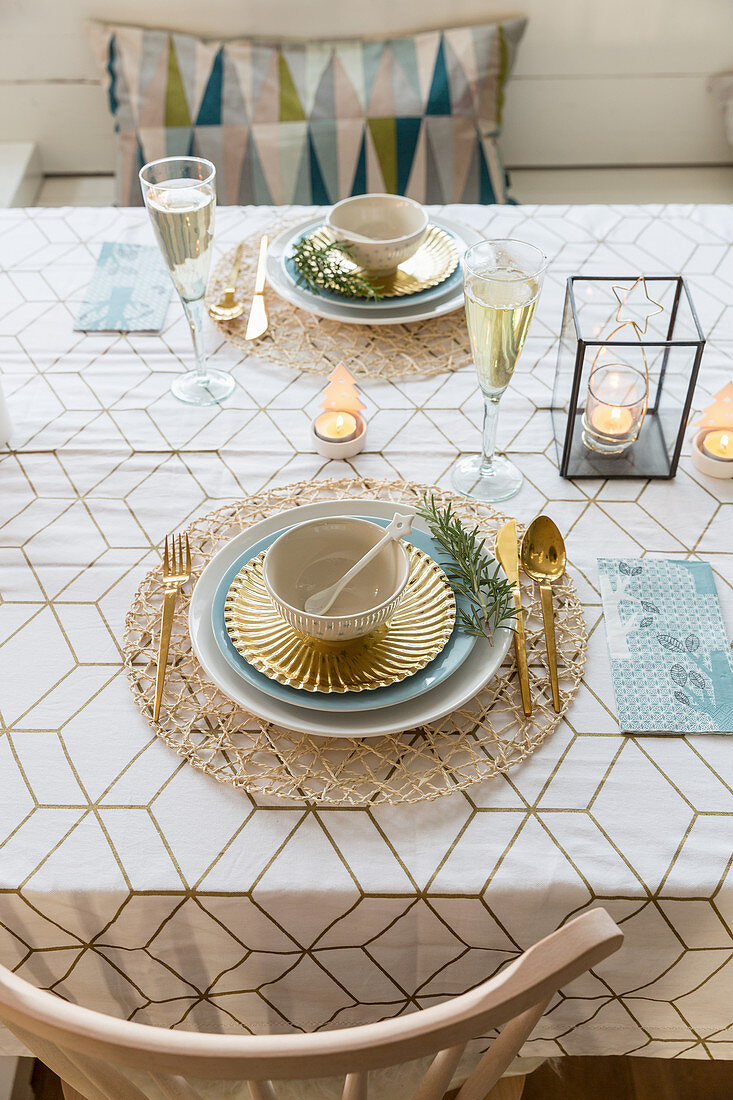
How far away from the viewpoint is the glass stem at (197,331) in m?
1.04

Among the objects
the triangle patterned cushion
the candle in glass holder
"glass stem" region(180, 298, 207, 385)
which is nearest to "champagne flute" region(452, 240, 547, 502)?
the candle in glass holder

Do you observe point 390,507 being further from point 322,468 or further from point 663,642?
point 663,642

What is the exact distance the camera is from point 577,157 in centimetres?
233

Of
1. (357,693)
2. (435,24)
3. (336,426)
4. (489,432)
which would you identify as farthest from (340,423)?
(435,24)

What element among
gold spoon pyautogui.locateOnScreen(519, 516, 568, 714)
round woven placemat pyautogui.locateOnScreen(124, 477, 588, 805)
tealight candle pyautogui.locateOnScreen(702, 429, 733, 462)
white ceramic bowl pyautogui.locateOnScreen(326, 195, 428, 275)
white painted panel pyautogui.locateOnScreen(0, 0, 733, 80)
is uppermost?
white painted panel pyautogui.locateOnScreen(0, 0, 733, 80)

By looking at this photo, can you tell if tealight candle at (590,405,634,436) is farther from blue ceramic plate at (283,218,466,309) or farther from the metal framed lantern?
blue ceramic plate at (283,218,466,309)

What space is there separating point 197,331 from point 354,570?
437 mm

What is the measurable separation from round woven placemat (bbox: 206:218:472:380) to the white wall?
125cm

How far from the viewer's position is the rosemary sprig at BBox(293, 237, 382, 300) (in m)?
1.14

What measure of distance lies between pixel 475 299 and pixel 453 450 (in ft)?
0.63

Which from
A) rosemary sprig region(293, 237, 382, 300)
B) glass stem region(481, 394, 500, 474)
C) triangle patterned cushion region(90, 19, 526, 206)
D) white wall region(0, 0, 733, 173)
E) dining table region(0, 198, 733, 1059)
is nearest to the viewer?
dining table region(0, 198, 733, 1059)

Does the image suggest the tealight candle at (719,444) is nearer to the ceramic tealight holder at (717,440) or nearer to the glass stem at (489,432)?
the ceramic tealight holder at (717,440)

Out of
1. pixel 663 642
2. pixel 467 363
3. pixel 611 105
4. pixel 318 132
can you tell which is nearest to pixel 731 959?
pixel 663 642

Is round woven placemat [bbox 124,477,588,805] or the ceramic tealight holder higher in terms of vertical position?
the ceramic tealight holder
